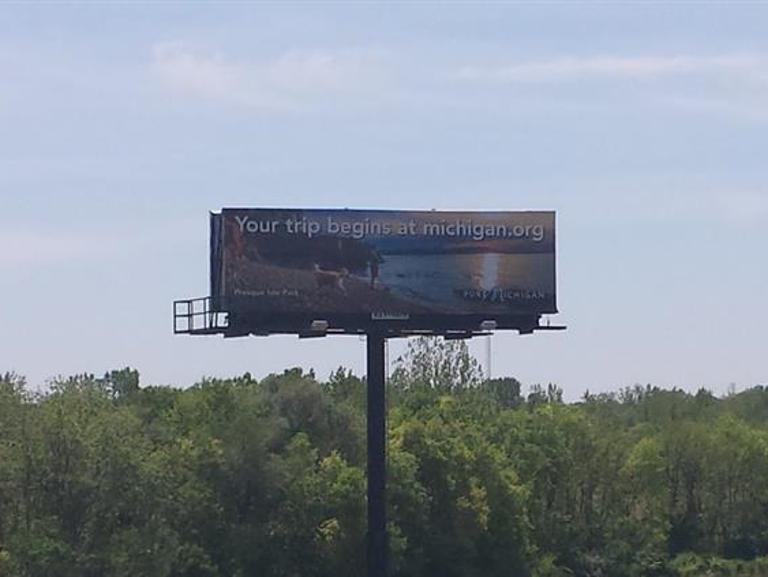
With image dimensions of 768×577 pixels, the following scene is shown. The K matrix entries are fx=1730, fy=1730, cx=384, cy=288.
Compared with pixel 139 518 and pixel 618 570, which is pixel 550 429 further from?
pixel 139 518

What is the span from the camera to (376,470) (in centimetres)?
6331

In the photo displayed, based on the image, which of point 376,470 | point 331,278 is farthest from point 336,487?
point 331,278

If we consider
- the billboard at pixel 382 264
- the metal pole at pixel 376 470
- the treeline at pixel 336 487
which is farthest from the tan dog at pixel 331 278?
the treeline at pixel 336 487

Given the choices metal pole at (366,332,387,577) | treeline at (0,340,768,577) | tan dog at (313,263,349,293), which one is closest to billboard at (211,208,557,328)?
tan dog at (313,263,349,293)

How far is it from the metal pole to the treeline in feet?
27.1

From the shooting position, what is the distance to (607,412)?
12019cm

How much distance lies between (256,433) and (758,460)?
44192mm

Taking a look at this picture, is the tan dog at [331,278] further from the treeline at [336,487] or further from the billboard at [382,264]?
the treeline at [336,487]

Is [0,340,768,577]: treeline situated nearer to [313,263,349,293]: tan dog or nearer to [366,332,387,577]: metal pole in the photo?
[366,332,387,577]: metal pole

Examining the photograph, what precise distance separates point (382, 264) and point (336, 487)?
14.7 m

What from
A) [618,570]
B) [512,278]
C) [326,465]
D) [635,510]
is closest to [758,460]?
[635,510]

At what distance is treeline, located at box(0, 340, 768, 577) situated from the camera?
68062 millimetres

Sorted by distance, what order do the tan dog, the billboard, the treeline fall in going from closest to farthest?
the billboard
the tan dog
the treeline

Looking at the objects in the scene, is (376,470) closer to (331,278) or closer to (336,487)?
(331,278)
